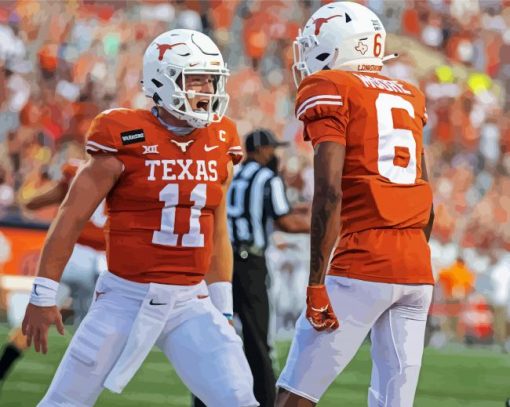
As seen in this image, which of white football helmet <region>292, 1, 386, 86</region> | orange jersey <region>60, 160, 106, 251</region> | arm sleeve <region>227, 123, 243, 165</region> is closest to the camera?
white football helmet <region>292, 1, 386, 86</region>

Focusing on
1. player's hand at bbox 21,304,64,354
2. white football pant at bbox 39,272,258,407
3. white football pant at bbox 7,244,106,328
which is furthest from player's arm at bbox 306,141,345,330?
white football pant at bbox 7,244,106,328

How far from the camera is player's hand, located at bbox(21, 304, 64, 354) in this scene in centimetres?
409

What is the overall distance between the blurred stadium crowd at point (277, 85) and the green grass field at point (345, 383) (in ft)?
7.27

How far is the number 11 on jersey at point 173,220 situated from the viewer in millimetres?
4285

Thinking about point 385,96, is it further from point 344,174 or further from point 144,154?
point 144,154

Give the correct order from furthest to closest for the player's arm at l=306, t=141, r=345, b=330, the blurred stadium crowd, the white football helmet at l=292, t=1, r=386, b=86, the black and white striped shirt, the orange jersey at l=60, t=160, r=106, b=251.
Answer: the blurred stadium crowd, the orange jersey at l=60, t=160, r=106, b=251, the black and white striped shirt, the white football helmet at l=292, t=1, r=386, b=86, the player's arm at l=306, t=141, r=345, b=330

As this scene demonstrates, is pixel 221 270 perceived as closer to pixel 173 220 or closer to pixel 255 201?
pixel 173 220

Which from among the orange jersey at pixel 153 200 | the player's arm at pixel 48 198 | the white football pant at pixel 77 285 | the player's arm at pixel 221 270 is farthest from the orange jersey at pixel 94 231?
the orange jersey at pixel 153 200

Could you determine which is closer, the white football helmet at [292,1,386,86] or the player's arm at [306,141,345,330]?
the player's arm at [306,141,345,330]

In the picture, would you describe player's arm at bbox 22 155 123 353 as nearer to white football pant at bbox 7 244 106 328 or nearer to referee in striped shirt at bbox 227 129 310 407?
referee in striped shirt at bbox 227 129 310 407

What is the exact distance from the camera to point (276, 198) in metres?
7.36

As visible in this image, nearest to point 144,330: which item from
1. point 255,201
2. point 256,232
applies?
point 256,232

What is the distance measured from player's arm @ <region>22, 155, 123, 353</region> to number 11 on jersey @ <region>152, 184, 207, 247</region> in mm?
208

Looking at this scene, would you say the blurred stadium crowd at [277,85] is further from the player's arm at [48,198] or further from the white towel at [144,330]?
the white towel at [144,330]
